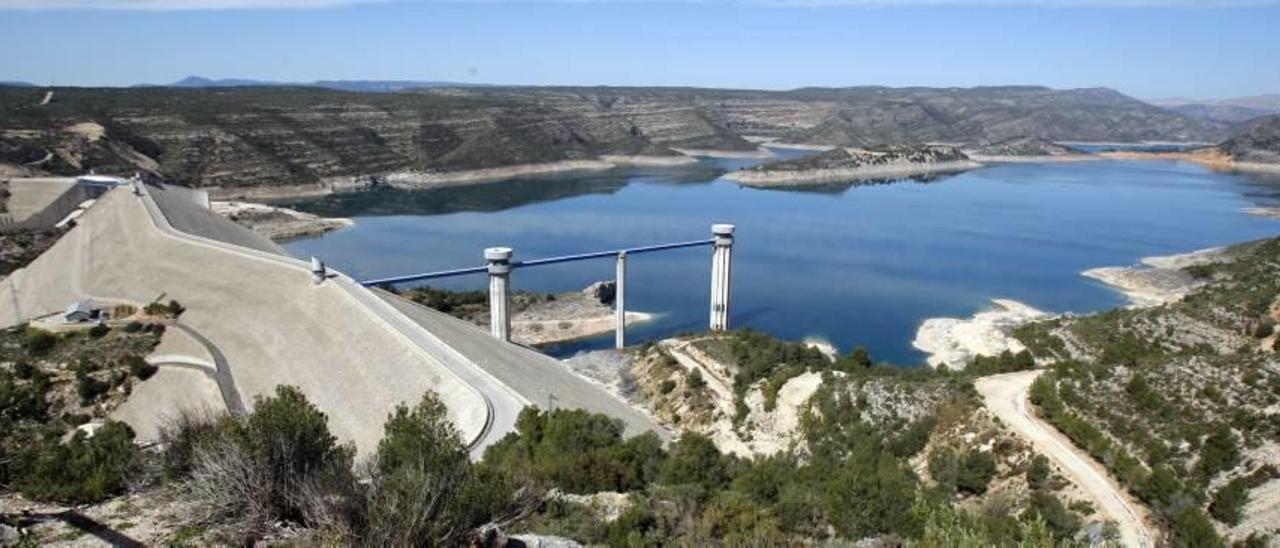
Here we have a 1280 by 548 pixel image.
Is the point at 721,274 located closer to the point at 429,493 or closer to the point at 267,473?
the point at 267,473

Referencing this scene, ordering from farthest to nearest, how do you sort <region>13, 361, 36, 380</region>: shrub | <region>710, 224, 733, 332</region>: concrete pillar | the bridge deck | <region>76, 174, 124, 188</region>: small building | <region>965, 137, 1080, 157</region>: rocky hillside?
<region>965, 137, 1080, 157</region>: rocky hillside → <region>76, 174, 124, 188</region>: small building → <region>710, 224, 733, 332</region>: concrete pillar → the bridge deck → <region>13, 361, 36, 380</region>: shrub

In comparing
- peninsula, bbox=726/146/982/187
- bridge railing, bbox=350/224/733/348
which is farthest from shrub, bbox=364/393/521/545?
peninsula, bbox=726/146/982/187

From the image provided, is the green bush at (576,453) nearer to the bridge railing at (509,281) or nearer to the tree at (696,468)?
the tree at (696,468)

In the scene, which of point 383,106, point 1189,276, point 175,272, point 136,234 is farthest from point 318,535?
point 383,106

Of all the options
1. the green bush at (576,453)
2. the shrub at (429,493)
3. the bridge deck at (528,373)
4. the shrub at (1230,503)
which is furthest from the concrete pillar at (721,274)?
the shrub at (429,493)

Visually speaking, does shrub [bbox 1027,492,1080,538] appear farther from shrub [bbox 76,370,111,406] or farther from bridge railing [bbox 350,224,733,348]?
shrub [bbox 76,370,111,406]

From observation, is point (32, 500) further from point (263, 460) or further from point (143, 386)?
point (143, 386)
